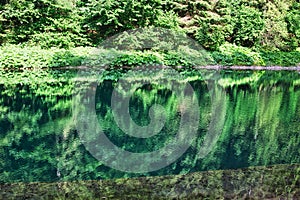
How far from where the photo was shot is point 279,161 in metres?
4.81

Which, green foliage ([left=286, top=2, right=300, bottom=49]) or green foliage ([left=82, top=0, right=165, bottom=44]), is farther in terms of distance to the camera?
green foliage ([left=286, top=2, right=300, bottom=49])

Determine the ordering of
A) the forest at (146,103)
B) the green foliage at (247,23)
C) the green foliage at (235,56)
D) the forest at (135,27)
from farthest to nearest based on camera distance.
Result: the green foliage at (247,23) → the green foliage at (235,56) → the forest at (135,27) → the forest at (146,103)

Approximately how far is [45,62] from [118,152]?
36.7 ft

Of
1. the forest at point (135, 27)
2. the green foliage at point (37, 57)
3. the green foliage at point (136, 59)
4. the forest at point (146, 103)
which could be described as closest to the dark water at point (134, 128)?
the forest at point (146, 103)

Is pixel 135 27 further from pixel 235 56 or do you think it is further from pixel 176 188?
pixel 176 188

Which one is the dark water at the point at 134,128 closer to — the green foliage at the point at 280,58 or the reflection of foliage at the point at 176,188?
the reflection of foliage at the point at 176,188

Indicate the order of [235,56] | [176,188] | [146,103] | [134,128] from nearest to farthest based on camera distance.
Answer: [176,188], [134,128], [146,103], [235,56]

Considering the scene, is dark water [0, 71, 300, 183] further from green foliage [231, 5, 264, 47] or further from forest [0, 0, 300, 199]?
green foliage [231, 5, 264, 47]

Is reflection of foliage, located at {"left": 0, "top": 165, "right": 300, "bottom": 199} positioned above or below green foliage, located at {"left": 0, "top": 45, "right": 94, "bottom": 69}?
below

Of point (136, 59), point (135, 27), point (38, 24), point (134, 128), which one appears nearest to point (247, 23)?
point (135, 27)

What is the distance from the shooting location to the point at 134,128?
6.46 metres

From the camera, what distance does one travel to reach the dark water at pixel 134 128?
446 centimetres

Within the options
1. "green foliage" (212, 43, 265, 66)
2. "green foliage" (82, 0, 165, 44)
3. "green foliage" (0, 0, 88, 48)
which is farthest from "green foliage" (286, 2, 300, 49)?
"green foliage" (0, 0, 88, 48)

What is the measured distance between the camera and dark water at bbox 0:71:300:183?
446cm
